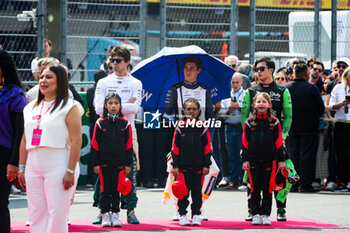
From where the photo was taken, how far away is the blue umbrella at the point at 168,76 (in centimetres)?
1034

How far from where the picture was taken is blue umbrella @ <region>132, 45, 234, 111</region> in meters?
10.3

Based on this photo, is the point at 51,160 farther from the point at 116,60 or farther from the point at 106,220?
the point at 116,60

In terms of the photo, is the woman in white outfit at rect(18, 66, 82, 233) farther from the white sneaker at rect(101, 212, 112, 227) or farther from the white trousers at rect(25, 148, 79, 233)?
the white sneaker at rect(101, 212, 112, 227)

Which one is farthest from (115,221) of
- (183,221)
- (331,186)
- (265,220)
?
(331,186)

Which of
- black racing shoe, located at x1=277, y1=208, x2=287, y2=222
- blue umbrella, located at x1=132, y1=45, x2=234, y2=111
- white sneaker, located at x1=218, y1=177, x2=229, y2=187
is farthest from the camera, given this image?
white sneaker, located at x1=218, y1=177, x2=229, y2=187

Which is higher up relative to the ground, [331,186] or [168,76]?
[168,76]

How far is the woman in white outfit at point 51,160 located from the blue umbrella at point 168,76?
13.3 feet

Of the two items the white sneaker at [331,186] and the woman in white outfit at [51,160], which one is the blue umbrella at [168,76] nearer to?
the white sneaker at [331,186]

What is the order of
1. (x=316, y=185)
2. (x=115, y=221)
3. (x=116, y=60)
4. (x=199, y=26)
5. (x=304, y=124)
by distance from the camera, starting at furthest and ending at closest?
(x=199, y=26) < (x=316, y=185) < (x=304, y=124) < (x=116, y=60) < (x=115, y=221)

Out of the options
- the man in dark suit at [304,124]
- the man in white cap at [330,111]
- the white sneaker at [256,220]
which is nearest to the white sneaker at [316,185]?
the man in white cap at [330,111]

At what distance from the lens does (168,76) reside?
1046cm

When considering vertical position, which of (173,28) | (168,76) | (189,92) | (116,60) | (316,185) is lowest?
(316,185)

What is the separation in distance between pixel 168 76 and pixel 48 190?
4550mm
